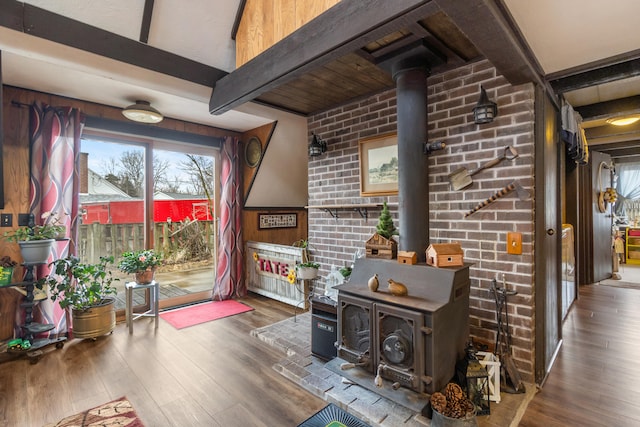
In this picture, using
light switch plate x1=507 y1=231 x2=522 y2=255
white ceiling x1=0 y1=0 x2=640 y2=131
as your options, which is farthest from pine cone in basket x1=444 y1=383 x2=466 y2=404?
white ceiling x1=0 y1=0 x2=640 y2=131

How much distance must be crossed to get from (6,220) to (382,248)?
3.26 m

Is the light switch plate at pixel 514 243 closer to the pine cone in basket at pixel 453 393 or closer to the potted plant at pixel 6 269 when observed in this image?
the pine cone in basket at pixel 453 393

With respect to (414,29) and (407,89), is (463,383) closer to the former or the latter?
(407,89)

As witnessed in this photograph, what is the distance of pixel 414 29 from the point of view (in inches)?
73.0

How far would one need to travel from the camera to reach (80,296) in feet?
9.36

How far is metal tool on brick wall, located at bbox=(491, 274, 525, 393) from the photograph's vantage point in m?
2.00

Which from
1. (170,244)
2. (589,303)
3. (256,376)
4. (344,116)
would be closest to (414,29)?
(344,116)

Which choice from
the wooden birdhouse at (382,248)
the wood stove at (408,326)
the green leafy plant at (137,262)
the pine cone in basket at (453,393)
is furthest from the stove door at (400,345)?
the green leafy plant at (137,262)

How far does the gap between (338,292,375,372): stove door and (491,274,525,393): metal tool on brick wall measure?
0.90 metres

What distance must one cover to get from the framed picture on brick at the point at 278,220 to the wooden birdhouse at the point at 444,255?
305 cm

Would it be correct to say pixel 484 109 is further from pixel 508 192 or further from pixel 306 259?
pixel 306 259

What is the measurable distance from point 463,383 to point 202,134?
3.81m

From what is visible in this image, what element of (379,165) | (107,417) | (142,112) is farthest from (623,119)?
(107,417)

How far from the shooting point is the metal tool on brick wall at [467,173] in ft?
6.74
